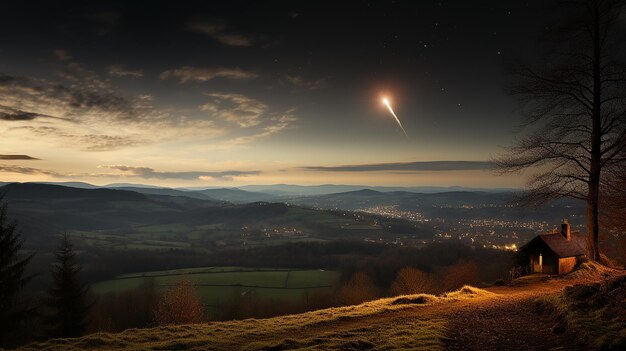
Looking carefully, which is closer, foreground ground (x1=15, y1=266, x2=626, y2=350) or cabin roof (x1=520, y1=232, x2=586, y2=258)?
foreground ground (x1=15, y1=266, x2=626, y2=350)

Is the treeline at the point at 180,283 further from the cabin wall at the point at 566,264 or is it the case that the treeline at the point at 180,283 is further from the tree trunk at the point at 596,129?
the tree trunk at the point at 596,129

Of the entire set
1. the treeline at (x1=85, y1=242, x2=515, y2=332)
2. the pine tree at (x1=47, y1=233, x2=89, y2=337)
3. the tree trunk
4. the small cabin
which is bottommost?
the treeline at (x1=85, y1=242, x2=515, y2=332)

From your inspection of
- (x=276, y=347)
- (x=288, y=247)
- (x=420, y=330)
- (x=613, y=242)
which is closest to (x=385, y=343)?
(x=420, y=330)

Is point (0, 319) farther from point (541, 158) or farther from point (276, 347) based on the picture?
point (541, 158)

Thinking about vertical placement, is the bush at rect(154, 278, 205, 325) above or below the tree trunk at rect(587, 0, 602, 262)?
below

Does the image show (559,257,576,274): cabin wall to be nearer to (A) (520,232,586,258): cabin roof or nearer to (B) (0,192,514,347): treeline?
(A) (520,232,586,258): cabin roof

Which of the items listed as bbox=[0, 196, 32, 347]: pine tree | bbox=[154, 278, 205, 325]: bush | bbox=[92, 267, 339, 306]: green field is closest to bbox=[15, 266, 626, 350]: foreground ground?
bbox=[0, 196, 32, 347]: pine tree

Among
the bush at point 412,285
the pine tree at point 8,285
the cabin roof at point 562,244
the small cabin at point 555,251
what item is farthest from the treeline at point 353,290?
the pine tree at point 8,285
